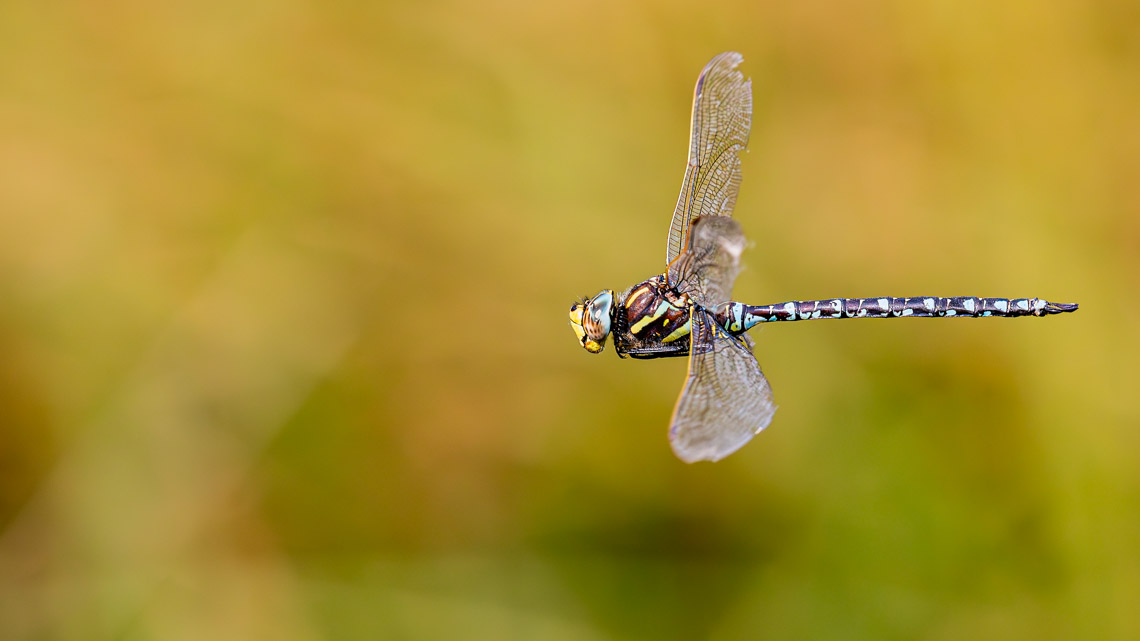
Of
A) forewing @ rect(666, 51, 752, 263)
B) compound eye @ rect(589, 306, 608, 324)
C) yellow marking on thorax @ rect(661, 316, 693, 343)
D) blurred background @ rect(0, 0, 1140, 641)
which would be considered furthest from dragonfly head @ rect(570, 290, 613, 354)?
blurred background @ rect(0, 0, 1140, 641)

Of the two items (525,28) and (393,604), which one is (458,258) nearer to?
(525,28)

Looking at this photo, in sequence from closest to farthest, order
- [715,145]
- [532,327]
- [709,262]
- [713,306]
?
[709,262]
[713,306]
[715,145]
[532,327]

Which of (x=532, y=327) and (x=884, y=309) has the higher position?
(x=884, y=309)

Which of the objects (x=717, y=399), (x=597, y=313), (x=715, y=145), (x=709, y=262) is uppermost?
(x=715, y=145)

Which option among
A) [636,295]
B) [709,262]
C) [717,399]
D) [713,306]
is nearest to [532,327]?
[636,295]

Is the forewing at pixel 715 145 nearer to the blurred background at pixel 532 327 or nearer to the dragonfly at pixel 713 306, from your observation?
the dragonfly at pixel 713 306

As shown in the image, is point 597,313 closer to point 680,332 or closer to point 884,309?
point 680,332
